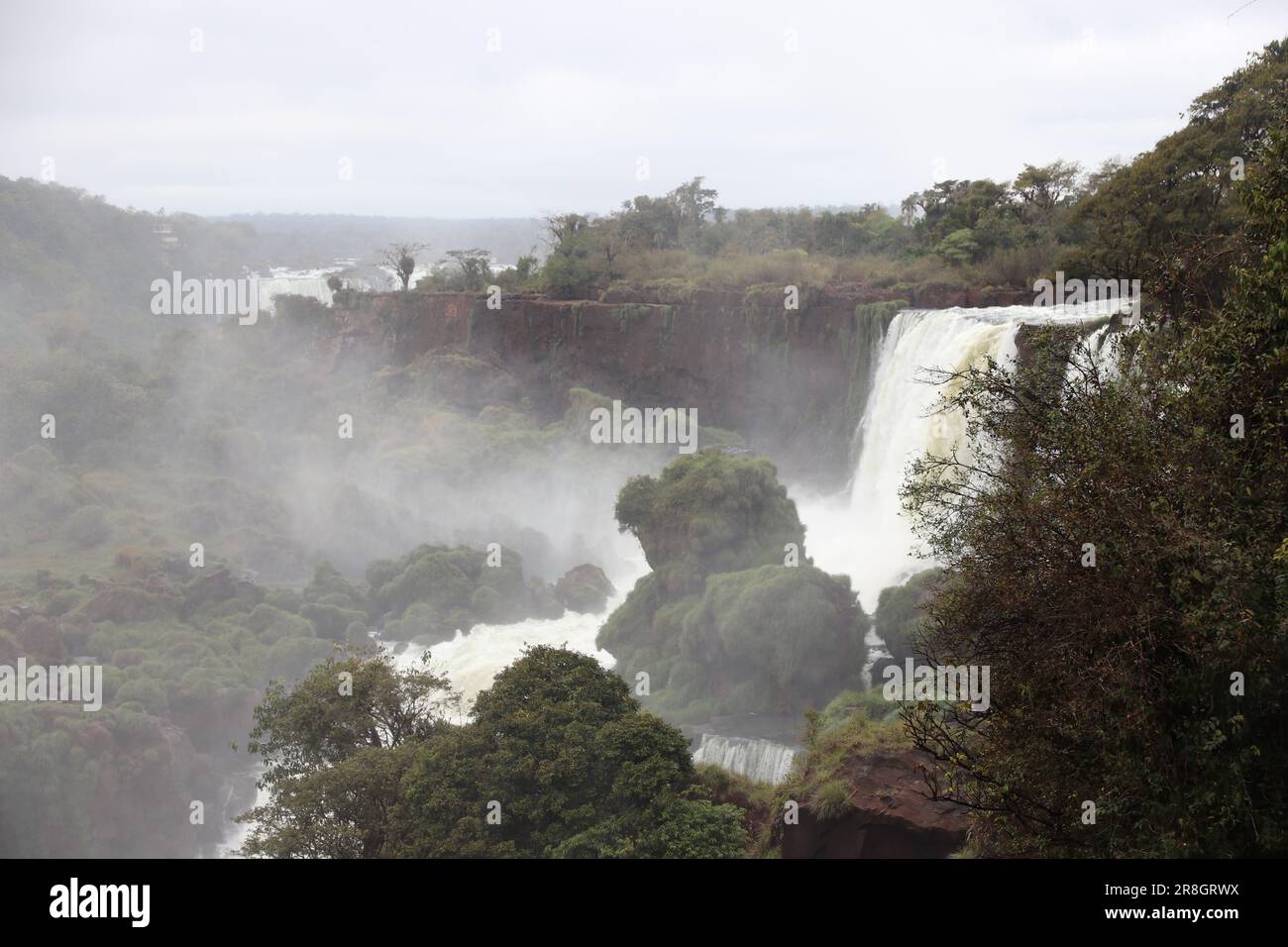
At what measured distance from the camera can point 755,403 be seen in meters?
41.0

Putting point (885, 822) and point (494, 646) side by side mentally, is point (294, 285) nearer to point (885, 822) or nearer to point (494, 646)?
point (494, 646)

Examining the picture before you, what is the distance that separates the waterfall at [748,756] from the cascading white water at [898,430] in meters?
6.56

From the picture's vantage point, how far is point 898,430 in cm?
2739

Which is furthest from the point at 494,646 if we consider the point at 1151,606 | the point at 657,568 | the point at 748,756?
the point at 1151,606

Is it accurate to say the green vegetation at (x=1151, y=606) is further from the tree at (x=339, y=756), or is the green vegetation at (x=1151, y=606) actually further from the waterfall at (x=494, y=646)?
the waterfall at (x=494, y=646)

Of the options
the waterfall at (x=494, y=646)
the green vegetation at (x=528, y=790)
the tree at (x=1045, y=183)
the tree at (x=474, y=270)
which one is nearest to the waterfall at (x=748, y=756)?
the green vegetation at (x=528, y=790)

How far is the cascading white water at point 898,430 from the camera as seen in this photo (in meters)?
23.9

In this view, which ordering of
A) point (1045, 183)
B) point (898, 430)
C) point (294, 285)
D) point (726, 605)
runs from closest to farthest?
1. point (726, 605)
2. point (898, 430)
3. point (1045, 183)
4. point (294, 285)

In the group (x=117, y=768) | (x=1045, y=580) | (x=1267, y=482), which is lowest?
(x=117, y=768)

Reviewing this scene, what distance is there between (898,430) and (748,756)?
12.1 metres

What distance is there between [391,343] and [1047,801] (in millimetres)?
47262

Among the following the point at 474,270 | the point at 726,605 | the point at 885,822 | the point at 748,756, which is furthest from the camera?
the point at 474,270
